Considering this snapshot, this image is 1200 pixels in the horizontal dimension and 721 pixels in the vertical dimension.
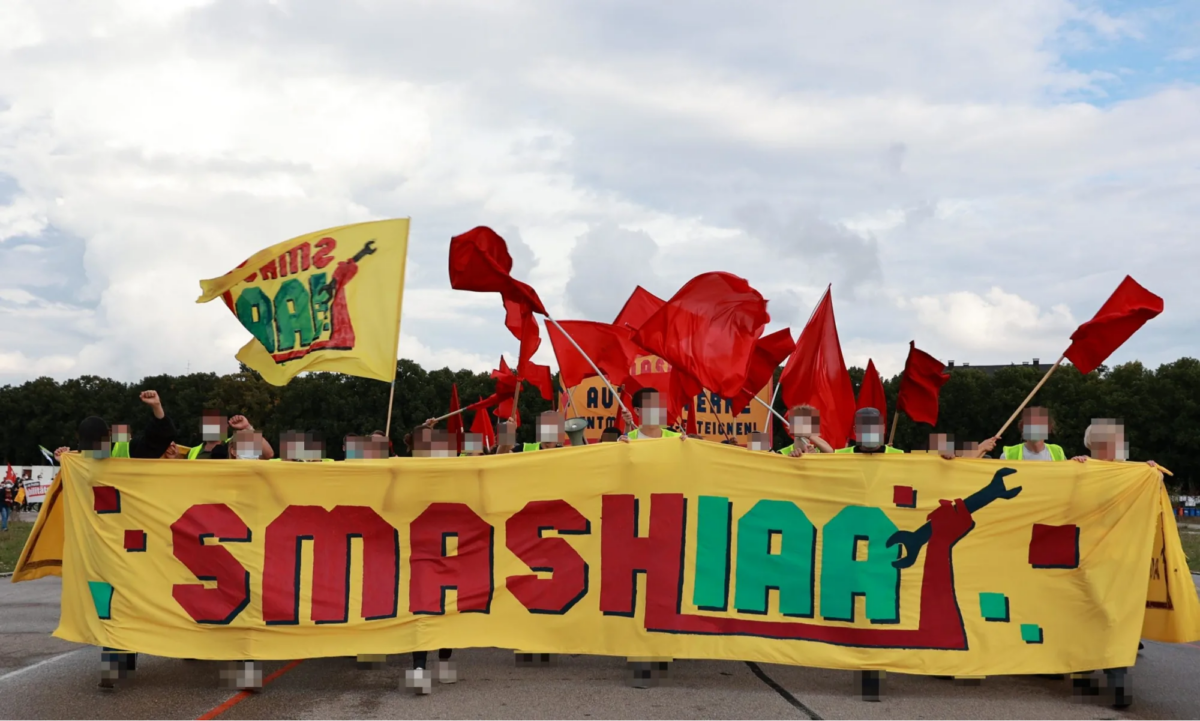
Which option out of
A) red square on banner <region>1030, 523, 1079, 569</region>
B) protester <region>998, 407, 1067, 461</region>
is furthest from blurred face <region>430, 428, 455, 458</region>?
red square on banner <region>1030, 523, 1079, 569</region>

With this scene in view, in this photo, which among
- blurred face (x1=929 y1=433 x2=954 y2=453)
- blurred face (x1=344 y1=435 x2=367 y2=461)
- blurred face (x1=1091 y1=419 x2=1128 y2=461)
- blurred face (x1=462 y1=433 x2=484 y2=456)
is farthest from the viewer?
blurred face (x1=462 y1=433 x2=484 y2=456)

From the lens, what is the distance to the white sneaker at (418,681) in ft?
22.4

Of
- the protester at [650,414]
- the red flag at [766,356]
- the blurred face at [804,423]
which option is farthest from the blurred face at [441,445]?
the red flag at [766,356]

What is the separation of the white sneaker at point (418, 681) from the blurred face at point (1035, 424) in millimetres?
5080

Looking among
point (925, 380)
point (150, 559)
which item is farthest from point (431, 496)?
point (925, 380)

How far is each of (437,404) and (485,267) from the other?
2504 inches

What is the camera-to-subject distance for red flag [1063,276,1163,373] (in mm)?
8000

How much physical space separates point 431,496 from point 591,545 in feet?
4.23

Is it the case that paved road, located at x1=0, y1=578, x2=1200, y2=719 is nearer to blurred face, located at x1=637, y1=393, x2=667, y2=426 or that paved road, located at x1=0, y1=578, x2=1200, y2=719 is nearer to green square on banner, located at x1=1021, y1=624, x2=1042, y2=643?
green square on banner, located at x1=1021, y1=624, x2=1042, y2=643

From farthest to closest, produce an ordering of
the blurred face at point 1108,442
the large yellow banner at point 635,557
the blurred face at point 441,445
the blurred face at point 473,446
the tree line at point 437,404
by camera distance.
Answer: the tree line at point 437,404 < the blurred face at point 473,446 < the blurred face at point 441,445 < the blurred face at point 1108,442 < the large yellow banner at point 635,557

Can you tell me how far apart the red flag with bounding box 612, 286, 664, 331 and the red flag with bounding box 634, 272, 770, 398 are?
7466 millimetres

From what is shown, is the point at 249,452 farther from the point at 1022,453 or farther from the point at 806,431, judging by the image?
the point at 1022,453

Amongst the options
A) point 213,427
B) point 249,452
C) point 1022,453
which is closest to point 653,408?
point 1022,453

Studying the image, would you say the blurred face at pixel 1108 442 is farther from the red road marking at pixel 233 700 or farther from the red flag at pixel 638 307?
the red flag at pixel 638 307
